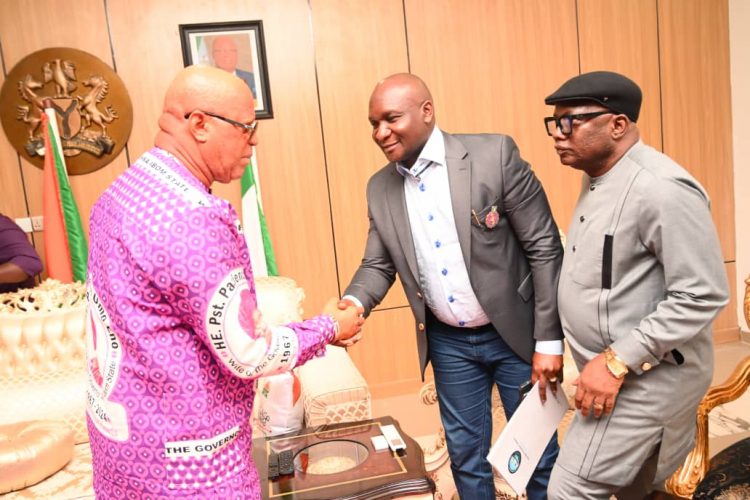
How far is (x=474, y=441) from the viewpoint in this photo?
219 cm

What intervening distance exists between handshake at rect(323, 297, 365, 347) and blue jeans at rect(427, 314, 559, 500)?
33cm

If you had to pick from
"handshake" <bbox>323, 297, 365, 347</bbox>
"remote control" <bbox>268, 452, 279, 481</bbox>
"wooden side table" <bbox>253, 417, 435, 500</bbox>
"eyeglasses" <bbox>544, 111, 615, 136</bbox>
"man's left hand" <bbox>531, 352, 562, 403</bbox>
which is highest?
"eyeglasses" <bbox>544, 111, 615, 136</bbox>

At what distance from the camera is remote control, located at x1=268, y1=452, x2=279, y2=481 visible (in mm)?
2010

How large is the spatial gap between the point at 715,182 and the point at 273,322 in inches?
141

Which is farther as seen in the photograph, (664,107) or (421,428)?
(664,107)

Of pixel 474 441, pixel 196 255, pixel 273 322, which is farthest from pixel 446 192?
pixel 273 322

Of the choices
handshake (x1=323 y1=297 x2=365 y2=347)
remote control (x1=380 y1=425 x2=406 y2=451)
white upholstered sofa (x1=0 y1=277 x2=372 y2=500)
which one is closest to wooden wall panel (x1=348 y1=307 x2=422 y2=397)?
white upholstered sofa (x1=0 y1=277 x2=372 y2=500)

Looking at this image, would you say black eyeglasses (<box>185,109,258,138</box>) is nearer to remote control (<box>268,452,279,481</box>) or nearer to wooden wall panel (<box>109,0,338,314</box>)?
remote control (<box>268,452,279,481</box>)

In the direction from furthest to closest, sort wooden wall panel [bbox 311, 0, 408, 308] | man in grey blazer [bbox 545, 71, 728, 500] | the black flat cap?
wooden wall panel [bbox 311, 0, 408, 308]
the black flat cap
man in grey blazer [bbox 545, 71, 728, 500]

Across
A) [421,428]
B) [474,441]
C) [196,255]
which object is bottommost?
[421,428]

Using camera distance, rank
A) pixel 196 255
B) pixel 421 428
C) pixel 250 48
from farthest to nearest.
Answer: pixel 250 48 < pixel 421 428 < pixel 196 255

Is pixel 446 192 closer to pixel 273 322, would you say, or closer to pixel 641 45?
pixel 273 322

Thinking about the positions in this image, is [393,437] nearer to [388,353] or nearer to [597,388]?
[597,388]

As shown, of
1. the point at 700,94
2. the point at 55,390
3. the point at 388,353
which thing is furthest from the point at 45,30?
the point at 700,94
